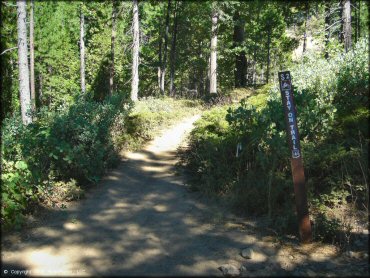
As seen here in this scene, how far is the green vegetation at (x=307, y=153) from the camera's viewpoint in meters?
6.02

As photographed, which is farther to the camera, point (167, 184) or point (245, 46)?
Answer: point (245, 46)

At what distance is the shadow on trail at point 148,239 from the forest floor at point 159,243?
1cm

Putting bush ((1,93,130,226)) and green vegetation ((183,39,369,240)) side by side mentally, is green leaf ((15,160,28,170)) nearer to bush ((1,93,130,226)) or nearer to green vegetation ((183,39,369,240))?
bush ((1,93,130,226))

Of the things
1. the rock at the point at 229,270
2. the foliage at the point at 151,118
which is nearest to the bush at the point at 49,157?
the foliage at the point at 151,118

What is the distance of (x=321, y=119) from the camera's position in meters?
7.17

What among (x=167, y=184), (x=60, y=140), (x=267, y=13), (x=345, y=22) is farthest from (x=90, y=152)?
(x=267, y=13)

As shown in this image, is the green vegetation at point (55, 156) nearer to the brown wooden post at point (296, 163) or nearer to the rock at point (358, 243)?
the brown wooden post at point (296, 163)

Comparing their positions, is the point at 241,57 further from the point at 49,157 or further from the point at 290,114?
the point at 290,114

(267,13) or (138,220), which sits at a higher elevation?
(267,13)

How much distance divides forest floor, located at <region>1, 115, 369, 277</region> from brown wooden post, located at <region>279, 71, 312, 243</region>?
291 millimetres

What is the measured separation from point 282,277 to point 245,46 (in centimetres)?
1968

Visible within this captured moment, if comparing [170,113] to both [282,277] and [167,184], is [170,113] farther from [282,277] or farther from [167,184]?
[282,277]

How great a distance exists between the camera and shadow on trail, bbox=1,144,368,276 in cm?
468

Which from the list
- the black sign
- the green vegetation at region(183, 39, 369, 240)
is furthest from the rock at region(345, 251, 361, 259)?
the black sign
